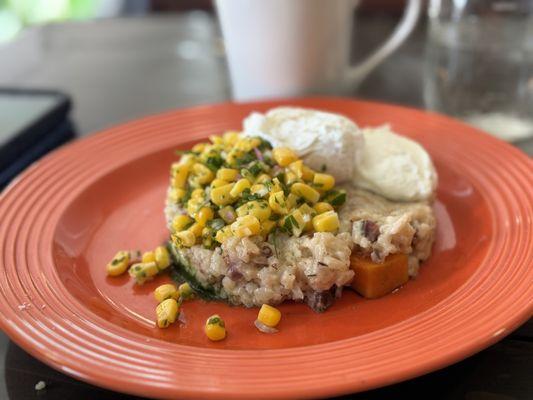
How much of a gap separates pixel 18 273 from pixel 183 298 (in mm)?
366

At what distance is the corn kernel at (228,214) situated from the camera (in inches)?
58.8

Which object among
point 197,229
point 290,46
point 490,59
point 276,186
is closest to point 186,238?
point 197,229

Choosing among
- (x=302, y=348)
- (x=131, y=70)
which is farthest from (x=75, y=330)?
(x=131, y=70)

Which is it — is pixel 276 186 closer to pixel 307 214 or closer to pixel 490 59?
pixel 307 214

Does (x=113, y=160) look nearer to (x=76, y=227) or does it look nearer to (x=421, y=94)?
(x=76, y=227)

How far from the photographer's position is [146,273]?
1.54 m

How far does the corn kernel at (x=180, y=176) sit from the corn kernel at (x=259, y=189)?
23cm

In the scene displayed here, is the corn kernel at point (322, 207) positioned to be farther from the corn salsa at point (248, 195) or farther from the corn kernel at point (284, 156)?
the corn kernel at point (284, 156)

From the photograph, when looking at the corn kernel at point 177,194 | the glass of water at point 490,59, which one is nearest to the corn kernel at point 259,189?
the corn kernel at point 177,194

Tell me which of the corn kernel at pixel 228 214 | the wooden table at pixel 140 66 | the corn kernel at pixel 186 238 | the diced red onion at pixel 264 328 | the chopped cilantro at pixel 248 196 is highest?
the chopped cilantro at pixel 248 196

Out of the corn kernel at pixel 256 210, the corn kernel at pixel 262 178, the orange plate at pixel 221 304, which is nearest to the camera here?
the orange plate at pixel 221 304

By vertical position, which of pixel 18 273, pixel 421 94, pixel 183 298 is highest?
pixel 18 273

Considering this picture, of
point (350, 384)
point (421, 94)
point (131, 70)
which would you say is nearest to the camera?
point (350, 384)

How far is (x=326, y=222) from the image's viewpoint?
141 centimetres
